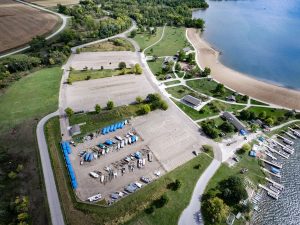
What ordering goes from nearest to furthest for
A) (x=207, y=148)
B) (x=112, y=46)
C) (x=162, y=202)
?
(x=162, y=202), (x=207, y=148), (x=112, y=46)

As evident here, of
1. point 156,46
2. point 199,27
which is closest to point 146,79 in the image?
point 156,46

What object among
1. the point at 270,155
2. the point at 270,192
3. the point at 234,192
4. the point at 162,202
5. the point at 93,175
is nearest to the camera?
the point at 162,202

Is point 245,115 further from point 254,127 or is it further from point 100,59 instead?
point 100,59

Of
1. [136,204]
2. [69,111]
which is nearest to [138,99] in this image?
[69,111]

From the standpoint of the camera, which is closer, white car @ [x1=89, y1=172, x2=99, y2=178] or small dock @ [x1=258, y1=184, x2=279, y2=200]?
small dock @ [x1=258, y1=184, x2=279, y2=200]

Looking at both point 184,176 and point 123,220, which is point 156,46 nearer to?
point 184,176

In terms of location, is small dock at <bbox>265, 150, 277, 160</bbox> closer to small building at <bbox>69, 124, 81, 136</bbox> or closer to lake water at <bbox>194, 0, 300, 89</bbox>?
lake water at <bbox>194, 0, 300, 89</bbox>

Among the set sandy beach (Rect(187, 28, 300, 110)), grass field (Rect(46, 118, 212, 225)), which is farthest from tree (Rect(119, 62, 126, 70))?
grass field (Rect(46, 118, 212, 225))
